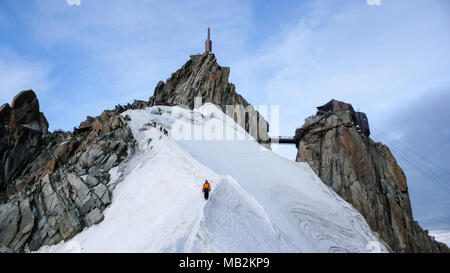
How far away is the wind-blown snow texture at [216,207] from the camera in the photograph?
16.2 m

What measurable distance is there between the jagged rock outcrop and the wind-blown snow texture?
1.32 m

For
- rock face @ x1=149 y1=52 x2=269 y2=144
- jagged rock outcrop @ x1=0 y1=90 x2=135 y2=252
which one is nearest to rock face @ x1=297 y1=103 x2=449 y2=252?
rock face @ x1=149 y1=52 x2=269 y2=144

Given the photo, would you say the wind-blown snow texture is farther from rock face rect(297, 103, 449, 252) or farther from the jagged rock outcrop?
rock face rect(297, 103, 449, 252)

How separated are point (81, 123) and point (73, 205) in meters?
17.7

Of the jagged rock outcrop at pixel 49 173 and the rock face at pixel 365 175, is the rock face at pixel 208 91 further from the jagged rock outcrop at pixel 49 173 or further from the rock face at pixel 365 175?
the jagged rock outcrop at pixel 49 173

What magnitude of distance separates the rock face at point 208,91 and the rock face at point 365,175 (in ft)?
54.4

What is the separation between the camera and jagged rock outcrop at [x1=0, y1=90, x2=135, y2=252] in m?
23.9

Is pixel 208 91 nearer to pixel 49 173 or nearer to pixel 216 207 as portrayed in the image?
pixel 49 173

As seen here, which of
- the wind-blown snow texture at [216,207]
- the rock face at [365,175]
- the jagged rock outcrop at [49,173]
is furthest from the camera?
the rock face at [365,175]

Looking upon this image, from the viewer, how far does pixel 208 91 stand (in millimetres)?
63719

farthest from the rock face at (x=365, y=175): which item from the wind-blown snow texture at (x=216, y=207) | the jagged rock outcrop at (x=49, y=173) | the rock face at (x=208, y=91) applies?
the jagged rock outcrop at (x=49, y=173)

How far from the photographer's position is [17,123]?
36.7 metres
